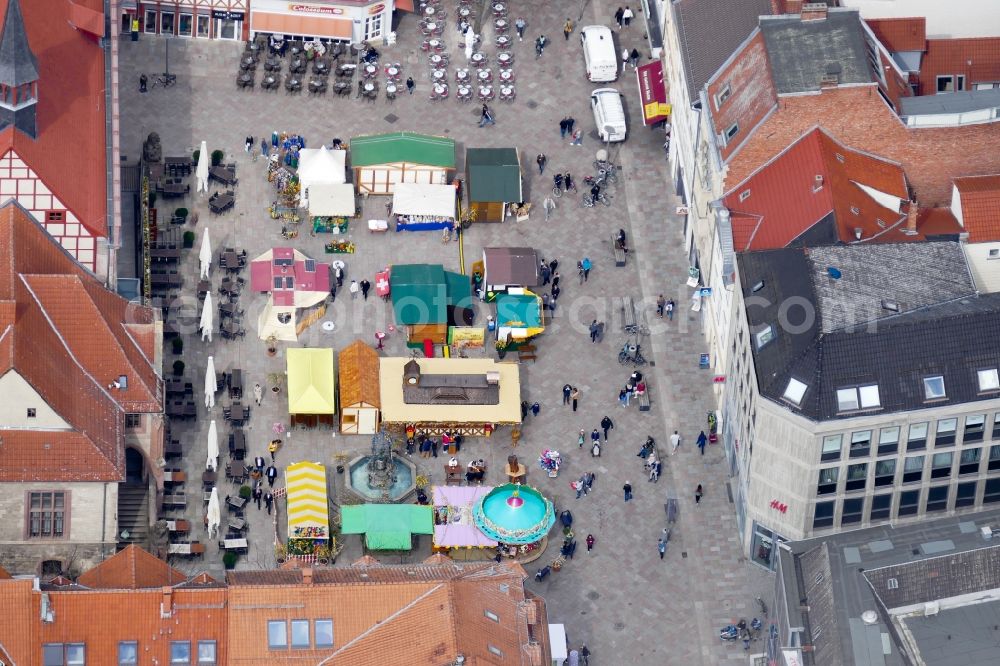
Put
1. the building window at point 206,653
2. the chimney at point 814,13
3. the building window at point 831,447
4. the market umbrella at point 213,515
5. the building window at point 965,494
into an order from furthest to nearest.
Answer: the chimney at point 814,13 → the market umbrella at point 213,515 → the building window at point 965,494 → the building window at point 831,447 → the building window at point 206,653

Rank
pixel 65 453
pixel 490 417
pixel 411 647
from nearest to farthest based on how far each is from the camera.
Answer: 1. pixel 411 647
2. pixel 65 453
3. pixel 490 417

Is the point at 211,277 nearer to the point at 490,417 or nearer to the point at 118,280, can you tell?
the point at 118,280

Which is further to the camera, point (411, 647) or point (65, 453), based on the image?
point (65, 453)

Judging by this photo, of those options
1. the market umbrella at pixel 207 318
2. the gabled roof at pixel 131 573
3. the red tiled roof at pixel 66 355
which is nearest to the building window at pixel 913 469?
the gabled roof at pixel 131 573

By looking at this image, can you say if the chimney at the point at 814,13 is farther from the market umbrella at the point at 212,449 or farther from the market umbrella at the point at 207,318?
the market umbrella at the point at 212,449

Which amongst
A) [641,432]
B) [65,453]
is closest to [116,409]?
[65,453]

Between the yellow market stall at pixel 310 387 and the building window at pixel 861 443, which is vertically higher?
the yellow market stall at pixel 310 387
